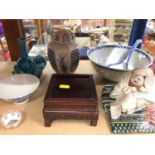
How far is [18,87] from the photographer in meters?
0.56

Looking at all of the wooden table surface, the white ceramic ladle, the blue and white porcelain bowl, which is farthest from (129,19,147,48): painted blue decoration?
the white ceramic ladle

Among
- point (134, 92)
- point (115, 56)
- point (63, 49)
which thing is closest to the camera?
point (134, 92)

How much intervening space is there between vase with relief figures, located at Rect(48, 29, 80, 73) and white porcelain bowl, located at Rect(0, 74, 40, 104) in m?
0.10

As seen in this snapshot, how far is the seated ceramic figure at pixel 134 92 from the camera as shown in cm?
41

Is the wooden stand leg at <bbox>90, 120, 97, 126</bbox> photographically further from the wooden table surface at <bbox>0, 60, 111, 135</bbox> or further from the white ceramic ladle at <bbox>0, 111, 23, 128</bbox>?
the white ceramic ladle at <bbox>0, 111, 23, 128</bbox>

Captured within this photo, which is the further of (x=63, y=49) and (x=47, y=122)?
(x=63, y=49)

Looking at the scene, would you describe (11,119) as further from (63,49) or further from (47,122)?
(63,49)

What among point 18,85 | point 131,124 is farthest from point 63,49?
point 131,124

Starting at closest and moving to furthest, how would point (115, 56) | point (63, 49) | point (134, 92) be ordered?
1. point (134, 92)
2. point (63, 49)
3. point (115, 56)

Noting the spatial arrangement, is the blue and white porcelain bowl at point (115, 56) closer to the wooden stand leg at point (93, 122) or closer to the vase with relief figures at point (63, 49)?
the vase with relief figures at point (63, 49)

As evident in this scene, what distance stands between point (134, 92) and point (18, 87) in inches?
14.5

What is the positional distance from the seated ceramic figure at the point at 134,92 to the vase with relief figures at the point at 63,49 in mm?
192

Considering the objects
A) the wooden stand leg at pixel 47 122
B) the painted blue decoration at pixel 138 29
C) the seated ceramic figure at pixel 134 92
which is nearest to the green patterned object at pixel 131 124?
the seated ceramic figure at pixel 134 92
